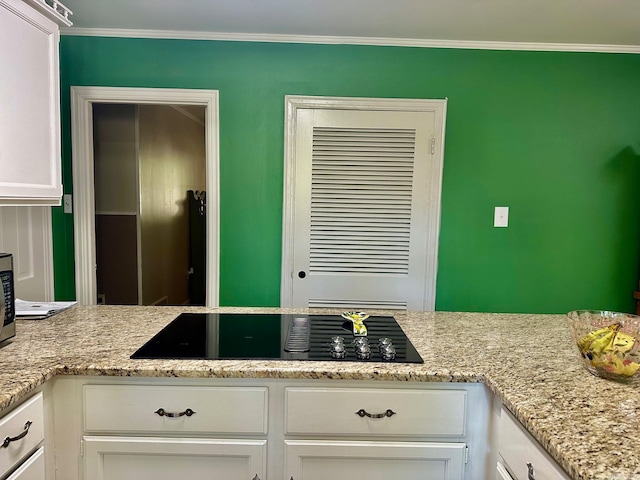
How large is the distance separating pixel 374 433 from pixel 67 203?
2.34 metres

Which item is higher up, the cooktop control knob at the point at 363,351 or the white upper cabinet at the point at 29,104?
the white upper cabinet at the point at 29,104

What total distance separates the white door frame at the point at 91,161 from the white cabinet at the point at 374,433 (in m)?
1.52

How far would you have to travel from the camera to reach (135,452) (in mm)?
1287

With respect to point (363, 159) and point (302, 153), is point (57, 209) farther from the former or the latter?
point (363, 159)

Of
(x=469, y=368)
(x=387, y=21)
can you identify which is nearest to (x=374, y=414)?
(x=469, y=368)

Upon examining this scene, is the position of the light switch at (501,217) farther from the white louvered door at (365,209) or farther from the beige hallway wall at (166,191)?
the beige hallway wall at (166,191)

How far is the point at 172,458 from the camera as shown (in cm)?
130

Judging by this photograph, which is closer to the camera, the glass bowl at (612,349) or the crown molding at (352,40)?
the glass bowl at (612,349)

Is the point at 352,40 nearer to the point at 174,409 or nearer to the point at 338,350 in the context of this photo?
the point at 338,350

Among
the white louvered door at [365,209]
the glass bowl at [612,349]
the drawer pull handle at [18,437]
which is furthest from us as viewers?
the white louvered door at [365,209]

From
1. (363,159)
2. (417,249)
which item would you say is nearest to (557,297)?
(417,249)

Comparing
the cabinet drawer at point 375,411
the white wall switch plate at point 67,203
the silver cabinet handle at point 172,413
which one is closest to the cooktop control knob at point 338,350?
the cabinet drawer at point 375,411

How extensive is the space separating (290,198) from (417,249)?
0.88 meters

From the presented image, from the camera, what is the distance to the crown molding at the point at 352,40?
245 centimetres
